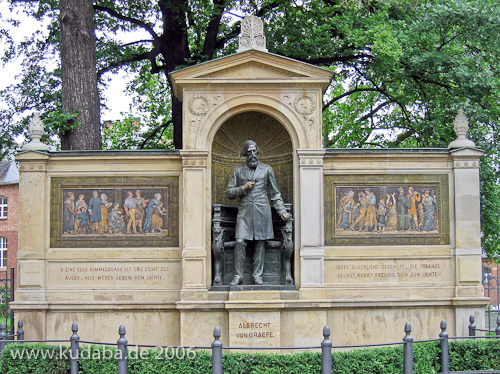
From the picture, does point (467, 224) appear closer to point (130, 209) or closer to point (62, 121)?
point (130, 209)

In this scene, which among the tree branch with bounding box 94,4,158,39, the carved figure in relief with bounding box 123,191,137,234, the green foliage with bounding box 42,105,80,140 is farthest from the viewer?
the tree branch with bounding box 94,4,158,39

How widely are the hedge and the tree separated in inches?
273

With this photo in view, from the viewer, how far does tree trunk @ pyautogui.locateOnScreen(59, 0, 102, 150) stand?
1580cm

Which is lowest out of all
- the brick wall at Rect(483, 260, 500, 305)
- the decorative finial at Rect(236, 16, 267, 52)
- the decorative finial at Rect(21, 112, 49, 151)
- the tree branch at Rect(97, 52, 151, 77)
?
the brick wall at Rect(483, 260, 500, 305)

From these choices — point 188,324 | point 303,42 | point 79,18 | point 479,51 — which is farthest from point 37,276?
point 479,51

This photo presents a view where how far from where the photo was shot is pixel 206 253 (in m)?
13.0

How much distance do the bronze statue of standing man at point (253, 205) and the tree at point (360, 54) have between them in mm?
4837

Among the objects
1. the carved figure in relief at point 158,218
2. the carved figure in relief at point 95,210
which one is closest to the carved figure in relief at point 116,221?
the carved figure in relief at point 95,210

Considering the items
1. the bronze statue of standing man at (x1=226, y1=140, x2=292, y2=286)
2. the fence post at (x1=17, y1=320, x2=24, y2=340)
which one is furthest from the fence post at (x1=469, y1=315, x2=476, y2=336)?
the fence post at (x1=17, y1=320, x2=24, y2=340)

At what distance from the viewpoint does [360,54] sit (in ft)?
63.5

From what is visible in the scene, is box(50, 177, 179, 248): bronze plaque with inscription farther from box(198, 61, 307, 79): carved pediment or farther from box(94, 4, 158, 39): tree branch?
box(94, 4, 158, 39): tree branch

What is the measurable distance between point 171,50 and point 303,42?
4.34 m

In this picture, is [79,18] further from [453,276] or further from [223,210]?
[453,276]

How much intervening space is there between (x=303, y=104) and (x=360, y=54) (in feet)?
22.0
